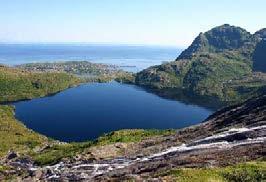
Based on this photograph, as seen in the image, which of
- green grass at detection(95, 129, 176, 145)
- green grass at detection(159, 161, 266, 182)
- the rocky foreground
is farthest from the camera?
green grass at detection(95, 129, 176, 145)

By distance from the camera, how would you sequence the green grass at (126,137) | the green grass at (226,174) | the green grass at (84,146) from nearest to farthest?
the green grass at (226,174) → the green grass at (84,146) → the green grass at (126,137)

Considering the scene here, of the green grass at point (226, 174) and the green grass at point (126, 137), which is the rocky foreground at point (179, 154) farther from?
the green grass at point (126, 137)

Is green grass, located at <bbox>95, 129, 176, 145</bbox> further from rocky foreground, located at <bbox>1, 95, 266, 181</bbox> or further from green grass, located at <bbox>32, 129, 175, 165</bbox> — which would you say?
rocky foreground, located at <bbox>1, 95, 266, 181</bbox>

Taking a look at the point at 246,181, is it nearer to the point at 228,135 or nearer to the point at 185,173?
the point at 185,173

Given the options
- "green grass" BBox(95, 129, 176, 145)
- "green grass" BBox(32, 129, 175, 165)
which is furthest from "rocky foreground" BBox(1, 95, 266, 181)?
"green grass" BBox(95, 129, 176, 145)

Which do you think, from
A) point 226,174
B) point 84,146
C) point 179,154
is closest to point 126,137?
point 84,146

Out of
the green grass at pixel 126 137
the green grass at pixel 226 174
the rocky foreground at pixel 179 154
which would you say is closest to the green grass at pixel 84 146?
the green grass at pixel 126 137
